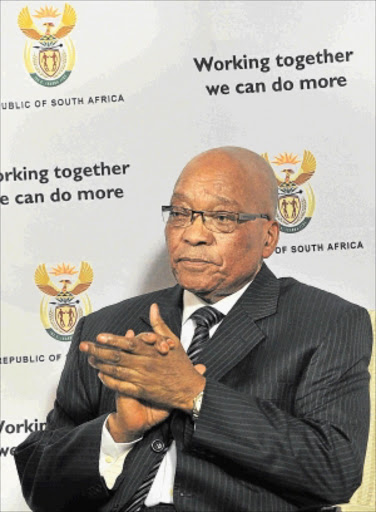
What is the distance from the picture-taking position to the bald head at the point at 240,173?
9.36 ft

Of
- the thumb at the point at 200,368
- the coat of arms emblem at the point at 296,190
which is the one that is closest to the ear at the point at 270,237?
the thumb at the point at 200,368

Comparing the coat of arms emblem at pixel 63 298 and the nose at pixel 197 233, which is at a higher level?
the nose at pixel 197 233

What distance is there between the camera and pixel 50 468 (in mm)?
2754

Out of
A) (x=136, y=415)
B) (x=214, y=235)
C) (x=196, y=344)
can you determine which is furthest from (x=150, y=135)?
(x=136, y=415)

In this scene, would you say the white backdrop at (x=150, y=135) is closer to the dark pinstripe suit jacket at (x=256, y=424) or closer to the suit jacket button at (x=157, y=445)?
the dark pinstripe suit jacket at (x=256, y=424)

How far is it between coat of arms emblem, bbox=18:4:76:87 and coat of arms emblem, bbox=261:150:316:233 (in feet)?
3.39

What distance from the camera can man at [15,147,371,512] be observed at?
2.45m

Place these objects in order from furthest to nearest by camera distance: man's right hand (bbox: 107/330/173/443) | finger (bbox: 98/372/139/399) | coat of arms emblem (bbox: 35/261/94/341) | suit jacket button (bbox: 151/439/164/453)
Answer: coat of arms emblem (bbox: 35/261/94/341) < suit jacket button (bbox: 151/439/164/453) < man's right hand (bbox: 107/330/173/443) < finger (bbox: 98/372/139/399)

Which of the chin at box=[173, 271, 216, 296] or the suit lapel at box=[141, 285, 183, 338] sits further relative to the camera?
the suit lapel at box=[141, 285, 183, 338]

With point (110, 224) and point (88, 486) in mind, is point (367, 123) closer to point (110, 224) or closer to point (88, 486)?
point (110, 224)

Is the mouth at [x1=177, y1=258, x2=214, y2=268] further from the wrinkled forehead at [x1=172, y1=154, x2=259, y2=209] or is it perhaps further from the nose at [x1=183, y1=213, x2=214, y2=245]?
the wrinkled forehead at [x1=172, y1=154, x2=259, y2=209]

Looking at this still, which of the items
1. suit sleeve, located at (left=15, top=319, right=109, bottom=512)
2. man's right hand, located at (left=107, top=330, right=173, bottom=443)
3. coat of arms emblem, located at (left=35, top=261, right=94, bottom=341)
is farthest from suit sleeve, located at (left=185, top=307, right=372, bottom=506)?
coat of arms emblem, located at (left=35, top=261, right=94, bottom=341)

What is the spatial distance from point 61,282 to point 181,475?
1.84 m

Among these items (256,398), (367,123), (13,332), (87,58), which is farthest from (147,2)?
(256,398)
